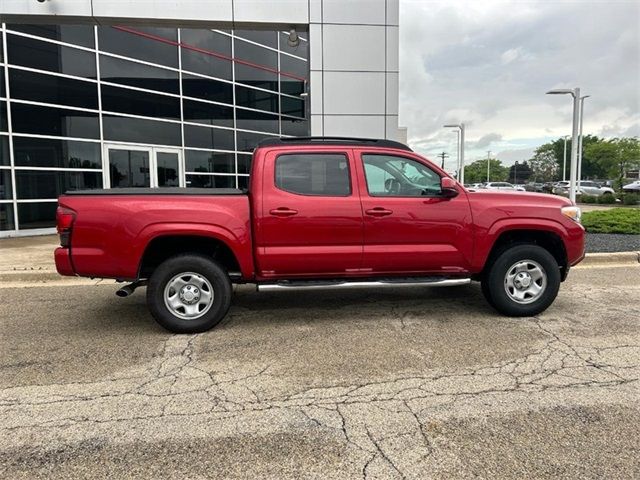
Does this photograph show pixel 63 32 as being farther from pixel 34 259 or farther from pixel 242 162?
pixel 34 259

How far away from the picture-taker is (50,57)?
42.2 feet

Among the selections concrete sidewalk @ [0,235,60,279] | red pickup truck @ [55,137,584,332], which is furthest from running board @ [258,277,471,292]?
concrete sidewalk @ [0,235,60,279]

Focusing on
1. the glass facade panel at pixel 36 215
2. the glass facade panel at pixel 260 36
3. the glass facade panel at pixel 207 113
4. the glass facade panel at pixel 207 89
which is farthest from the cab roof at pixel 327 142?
the glass facade panel at pixel 260 36

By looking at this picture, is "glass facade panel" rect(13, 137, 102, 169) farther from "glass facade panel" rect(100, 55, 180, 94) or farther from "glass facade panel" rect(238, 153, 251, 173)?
"glass facade panel" rect(238, 153, 251, 173)

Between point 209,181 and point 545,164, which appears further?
point 545,164

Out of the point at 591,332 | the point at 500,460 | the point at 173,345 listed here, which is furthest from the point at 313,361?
the point at 591,332

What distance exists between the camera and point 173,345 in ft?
15.5

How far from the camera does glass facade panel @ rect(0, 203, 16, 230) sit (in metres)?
12.2

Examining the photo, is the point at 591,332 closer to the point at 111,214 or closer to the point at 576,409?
the point at 576,409

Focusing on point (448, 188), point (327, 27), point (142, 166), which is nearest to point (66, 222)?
point (448, 188)

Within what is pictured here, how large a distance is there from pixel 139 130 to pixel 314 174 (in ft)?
35.7

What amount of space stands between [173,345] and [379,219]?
95.0 inches

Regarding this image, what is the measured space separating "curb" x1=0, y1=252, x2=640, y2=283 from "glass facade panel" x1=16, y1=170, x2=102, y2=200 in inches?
216

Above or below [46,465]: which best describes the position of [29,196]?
above
